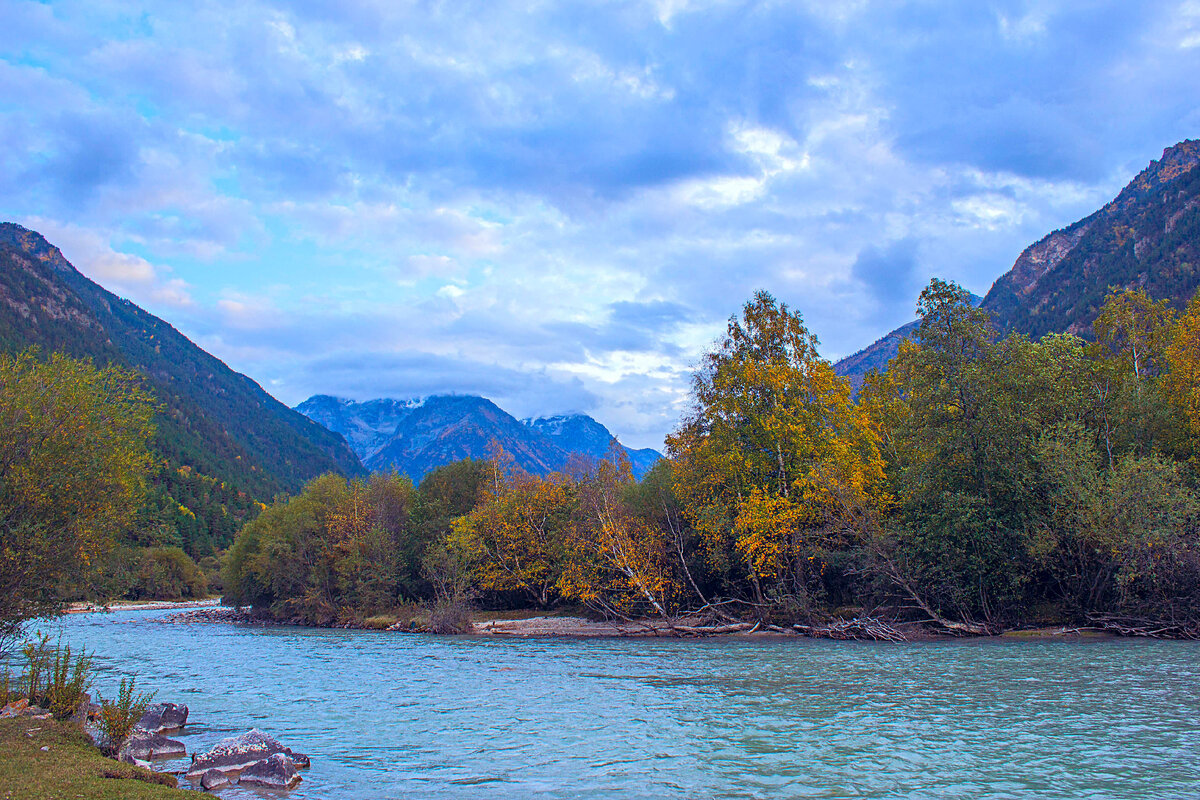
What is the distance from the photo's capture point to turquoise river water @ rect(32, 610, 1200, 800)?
13.3m

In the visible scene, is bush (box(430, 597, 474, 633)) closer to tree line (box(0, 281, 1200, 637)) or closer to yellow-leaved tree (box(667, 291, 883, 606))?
tree line (box(0, 281, 1200, 637))

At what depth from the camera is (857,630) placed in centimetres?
3878

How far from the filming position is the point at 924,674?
25234 millimetres

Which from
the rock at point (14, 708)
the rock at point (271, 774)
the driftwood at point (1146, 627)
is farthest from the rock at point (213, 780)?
the driftwood at point (1146, 627)

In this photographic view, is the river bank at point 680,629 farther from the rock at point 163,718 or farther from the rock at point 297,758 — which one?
the rock at point 297,758

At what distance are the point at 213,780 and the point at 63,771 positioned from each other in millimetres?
3178

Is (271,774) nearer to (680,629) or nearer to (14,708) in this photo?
(14,708)

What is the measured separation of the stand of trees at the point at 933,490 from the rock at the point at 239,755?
30.3m

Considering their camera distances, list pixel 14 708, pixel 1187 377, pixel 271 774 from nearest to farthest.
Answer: pixel 271 774
pixel 14 708
pixel 1187 377

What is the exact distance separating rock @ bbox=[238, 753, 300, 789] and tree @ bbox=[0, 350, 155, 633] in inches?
492

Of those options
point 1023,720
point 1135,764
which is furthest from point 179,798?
point 1023,720

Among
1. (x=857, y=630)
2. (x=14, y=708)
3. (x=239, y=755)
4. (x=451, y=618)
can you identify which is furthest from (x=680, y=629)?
(x=14, y=708)

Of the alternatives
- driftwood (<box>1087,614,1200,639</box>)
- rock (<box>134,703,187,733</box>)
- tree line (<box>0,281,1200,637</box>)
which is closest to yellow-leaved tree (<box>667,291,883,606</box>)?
tree line (<box>0,281,1200,637</box>)

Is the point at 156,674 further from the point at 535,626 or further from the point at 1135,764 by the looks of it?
the point at 1135,764
